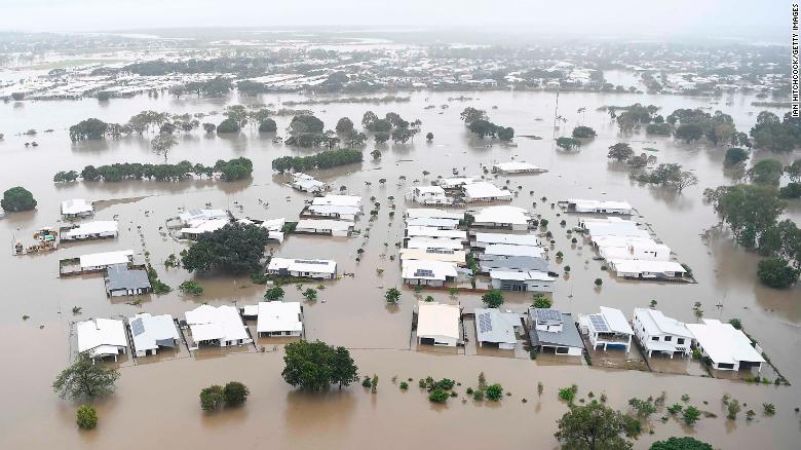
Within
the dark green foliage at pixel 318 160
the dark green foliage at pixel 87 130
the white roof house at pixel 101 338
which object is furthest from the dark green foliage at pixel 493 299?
the dark green foliage at pixel 87 130

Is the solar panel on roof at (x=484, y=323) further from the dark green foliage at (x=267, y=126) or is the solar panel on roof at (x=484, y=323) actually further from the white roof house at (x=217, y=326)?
the dark green foliage at (x=267, y=126)

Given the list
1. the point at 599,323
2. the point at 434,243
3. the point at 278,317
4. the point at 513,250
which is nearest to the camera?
the point at 599,323

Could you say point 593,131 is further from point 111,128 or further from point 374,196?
point 111,128

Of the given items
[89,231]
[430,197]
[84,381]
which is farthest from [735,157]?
[84,381]

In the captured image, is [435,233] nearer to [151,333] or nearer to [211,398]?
[151,333]

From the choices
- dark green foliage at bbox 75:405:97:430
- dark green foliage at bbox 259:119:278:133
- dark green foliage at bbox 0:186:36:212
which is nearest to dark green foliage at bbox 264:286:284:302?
dark green foliage at bbox 75:405:97:430

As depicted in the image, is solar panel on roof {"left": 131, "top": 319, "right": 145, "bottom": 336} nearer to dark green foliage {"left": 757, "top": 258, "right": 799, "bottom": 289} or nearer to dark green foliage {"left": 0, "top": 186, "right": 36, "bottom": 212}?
dark green foliage {"left": 0, "top": 186, "right": 36, "bottom": 212}
